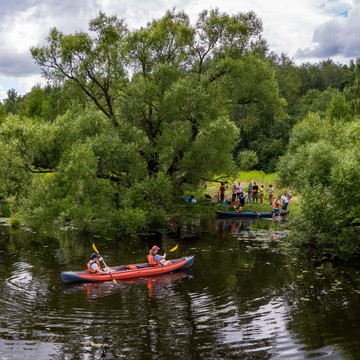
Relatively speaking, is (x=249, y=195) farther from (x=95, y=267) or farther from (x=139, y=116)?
(x=95, y=267)

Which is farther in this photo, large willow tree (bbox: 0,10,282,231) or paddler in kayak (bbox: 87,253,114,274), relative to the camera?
large willow tree (bbox: 0,10,282,231)

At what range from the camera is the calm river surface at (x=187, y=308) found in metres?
11.7

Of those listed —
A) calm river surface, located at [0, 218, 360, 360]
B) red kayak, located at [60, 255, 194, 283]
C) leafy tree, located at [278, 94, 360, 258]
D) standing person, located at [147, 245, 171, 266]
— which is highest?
leafy tree, located at [278, 94, 360, 258]

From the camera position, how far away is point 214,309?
14695 mm

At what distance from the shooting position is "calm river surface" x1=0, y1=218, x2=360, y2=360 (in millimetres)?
11703

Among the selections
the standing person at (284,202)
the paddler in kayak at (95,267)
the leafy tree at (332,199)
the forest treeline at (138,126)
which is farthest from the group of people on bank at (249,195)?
the paddler in kayak at (95,267)

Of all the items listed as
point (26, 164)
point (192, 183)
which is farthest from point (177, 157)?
point (26, 164)

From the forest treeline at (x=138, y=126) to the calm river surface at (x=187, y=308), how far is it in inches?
123

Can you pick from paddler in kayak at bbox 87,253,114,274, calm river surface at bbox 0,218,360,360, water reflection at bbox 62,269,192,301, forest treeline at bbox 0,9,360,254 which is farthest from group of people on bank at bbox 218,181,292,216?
paddler in kayak at bbox 87,253,114,274

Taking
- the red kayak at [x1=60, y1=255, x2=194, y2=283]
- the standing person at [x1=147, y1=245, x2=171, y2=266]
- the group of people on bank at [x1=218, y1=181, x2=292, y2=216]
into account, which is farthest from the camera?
the group of people on bank at [x1=218, y1=181, x2=292, y2=216]

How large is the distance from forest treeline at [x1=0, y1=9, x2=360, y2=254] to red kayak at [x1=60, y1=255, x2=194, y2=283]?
20.9ft

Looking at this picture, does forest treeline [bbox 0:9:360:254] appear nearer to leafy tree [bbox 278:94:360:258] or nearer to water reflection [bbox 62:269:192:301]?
leafy tree [bbox 278:94:360:258]

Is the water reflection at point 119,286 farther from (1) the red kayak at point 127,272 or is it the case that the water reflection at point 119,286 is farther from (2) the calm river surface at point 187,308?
(1) the red kayak at point 127,272

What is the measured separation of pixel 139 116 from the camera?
2916 centimetres
